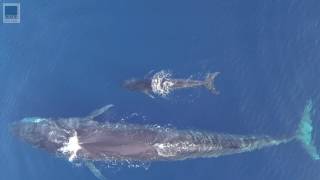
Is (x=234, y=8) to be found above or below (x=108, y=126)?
above

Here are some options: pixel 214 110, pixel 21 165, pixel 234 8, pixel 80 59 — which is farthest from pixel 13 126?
pixel 234 8

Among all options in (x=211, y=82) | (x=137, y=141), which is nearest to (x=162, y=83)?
(x=211, y=82)

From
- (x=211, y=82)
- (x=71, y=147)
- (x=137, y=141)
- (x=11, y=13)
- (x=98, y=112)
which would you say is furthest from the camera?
(x=11, y=13)

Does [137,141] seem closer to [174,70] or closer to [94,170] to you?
[94,170]

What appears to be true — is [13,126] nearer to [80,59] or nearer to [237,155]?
[80,59]

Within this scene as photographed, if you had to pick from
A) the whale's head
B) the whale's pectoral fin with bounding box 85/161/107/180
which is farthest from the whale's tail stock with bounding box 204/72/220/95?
the whale's head

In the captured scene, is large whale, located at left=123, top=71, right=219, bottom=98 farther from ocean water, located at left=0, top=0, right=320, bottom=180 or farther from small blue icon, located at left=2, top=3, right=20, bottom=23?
small blue icon, located at left=2, top=3, right=20, bottom=23
